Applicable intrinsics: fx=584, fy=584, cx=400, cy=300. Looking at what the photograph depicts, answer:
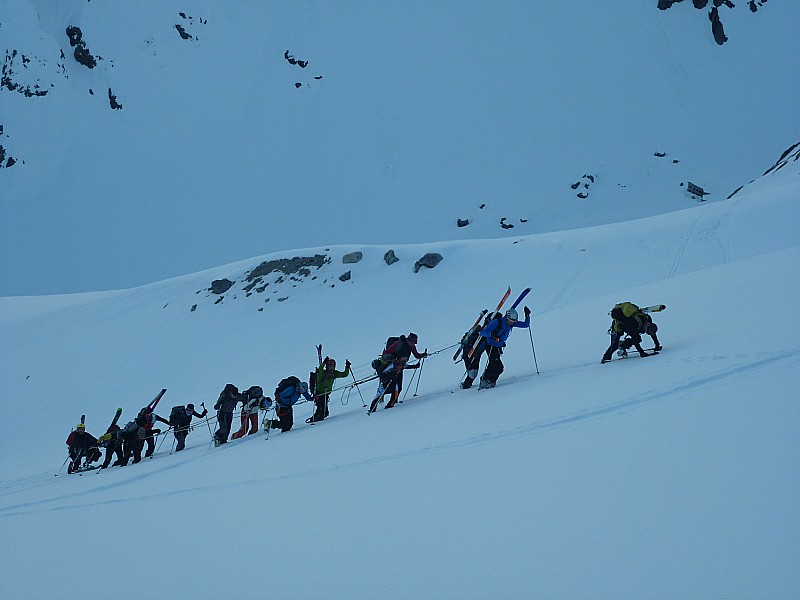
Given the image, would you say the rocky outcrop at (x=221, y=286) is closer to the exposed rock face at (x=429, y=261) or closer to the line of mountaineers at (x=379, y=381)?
the exposed rock face at (x=429, y=261)

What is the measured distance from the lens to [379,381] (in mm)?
9820

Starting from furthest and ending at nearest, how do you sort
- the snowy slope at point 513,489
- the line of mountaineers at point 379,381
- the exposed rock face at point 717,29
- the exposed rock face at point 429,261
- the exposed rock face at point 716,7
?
the exposed rock face at point 716,7, the exposed rock face at point 717,29, the exposed rock face at point 429,261, the line of mountaineers at point 379,381, the snowy slope at point 513,489

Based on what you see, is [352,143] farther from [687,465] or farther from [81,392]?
[687,465]

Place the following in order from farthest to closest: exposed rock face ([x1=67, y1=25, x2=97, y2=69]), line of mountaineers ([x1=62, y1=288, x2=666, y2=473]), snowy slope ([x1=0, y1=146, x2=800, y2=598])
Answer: exposed rock face ([x1=67, y1=25, x2=97, y2=69]) → line of mountaineers ([x1=62, y1=288, x2=666, y2=473]) → snowy slope ([x1=0, y1=146, x2=800, y2=598])

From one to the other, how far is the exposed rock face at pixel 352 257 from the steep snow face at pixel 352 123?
1597 centimetres

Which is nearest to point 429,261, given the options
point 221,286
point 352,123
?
point 221,286

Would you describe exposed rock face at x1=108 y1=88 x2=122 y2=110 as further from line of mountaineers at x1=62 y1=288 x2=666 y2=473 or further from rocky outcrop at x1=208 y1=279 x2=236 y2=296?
line of mountaineers at x1=62 y1=288 x2=666 y2=473

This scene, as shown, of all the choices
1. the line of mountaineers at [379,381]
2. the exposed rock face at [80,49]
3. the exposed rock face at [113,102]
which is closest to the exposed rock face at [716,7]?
the exposed rock face at [113,102]

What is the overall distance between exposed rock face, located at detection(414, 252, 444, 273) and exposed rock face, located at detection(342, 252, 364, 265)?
2.59 metres

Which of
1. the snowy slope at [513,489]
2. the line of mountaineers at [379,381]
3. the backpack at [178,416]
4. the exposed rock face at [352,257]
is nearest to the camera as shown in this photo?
the snowy slope at [513,489]

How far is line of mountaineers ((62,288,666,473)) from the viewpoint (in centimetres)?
788

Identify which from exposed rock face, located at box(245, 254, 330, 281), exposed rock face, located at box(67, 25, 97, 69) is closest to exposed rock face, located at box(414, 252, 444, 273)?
exposed rock face, located at box(245, 254, 330, 281)

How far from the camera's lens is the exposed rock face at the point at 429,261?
22453 millimetres

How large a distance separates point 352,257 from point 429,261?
3.41 m
